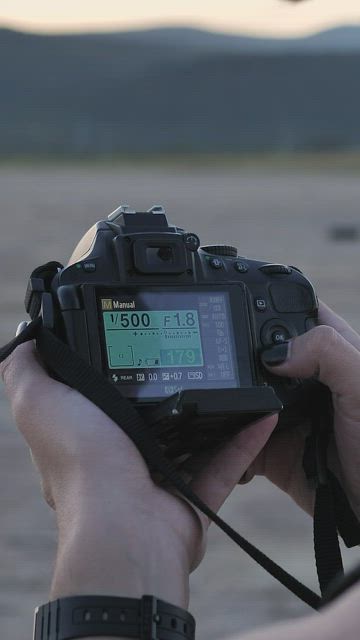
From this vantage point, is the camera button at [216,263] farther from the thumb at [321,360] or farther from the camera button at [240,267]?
the thumb at [321,360]

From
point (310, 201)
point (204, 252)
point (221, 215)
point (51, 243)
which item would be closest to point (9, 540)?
point (204, 252)

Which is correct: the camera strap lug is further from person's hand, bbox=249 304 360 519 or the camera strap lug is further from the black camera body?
person's hand, bbox=249 304 360 519

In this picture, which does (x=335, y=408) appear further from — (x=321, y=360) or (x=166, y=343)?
(x=166, y=343)

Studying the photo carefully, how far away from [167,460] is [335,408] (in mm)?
307

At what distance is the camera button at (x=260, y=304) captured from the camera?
5.42 ft

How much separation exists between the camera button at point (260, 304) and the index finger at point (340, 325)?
10cm

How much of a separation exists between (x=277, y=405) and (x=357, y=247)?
10.7 meters

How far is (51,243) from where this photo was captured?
12000 millimetres

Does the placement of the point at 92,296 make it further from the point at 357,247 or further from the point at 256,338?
the point at 357,247

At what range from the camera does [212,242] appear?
12688 mm

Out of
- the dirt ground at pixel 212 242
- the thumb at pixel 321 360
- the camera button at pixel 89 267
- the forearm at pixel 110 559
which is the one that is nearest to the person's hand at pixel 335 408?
the thumb at pixel 321 360

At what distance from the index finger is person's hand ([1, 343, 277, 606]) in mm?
235

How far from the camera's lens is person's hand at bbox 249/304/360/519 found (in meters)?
1.55

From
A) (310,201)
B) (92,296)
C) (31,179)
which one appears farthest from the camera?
(31,179)
